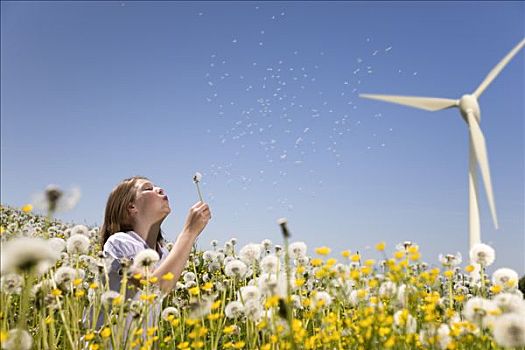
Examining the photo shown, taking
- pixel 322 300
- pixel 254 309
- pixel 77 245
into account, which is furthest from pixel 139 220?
pixel 322 300

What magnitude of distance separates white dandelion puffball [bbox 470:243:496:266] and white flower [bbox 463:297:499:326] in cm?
80

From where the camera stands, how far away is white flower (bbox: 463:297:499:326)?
268 centimetres

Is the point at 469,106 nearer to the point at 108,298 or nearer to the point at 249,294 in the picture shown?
the point at 249,294

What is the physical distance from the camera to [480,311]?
2.71 m

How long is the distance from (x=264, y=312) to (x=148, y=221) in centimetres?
226

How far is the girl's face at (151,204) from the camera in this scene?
5180 mm

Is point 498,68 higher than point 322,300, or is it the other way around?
point 498,68

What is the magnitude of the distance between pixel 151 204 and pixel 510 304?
3271 mm

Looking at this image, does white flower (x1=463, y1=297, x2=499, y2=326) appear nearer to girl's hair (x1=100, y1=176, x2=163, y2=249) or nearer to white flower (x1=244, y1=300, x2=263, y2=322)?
white flower (x1=244, y1=300, x2=263, y2=322)

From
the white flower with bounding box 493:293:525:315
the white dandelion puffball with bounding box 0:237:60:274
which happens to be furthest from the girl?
the white dandelion puffball with bounding box 0:237:60:274

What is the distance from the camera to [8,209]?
1404cm

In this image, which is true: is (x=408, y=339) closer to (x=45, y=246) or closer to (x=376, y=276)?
(x=376, y=276)

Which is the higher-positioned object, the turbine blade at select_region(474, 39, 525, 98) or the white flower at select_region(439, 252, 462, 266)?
the turbine blade at select_region(474, 39, 525, 98)

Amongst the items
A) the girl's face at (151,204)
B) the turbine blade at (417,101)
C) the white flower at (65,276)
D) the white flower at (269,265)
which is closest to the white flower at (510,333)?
the white flower at (269,265)
